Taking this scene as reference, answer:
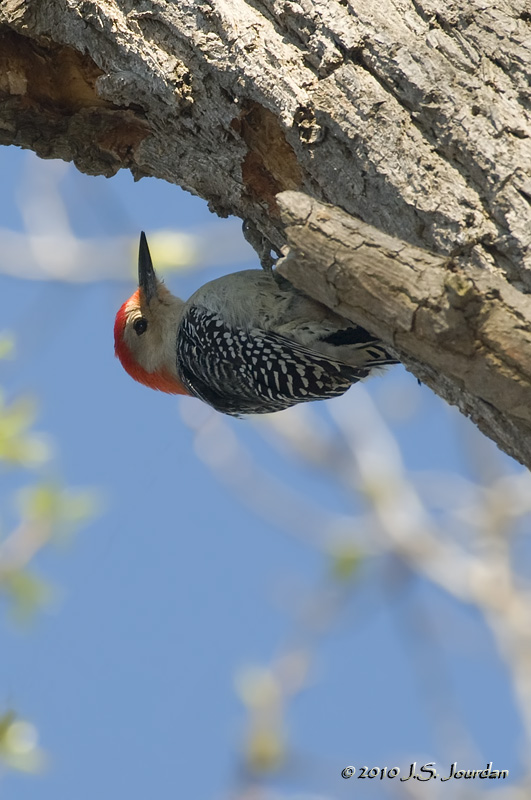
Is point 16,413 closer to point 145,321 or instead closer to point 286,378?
point 286,378

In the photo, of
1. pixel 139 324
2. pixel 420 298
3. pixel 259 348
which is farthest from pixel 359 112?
pixel 139 324

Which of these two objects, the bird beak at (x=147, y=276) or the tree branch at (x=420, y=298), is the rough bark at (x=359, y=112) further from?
the bird beak at (x=147, y=276)

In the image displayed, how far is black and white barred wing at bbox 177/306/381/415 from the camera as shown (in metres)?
4.33

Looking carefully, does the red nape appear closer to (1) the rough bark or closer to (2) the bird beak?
(2) the bird beak

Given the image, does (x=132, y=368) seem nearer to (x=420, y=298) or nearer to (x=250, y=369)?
(x=250, y=369)

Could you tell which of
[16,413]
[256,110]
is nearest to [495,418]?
[256,110]

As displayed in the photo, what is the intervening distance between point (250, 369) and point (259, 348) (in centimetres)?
13

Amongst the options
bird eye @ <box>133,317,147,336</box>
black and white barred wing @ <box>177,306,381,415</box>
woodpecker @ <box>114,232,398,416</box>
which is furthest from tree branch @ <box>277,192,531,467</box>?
bird eye @ <box>133,317,147,336</box>

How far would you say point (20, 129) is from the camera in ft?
12.9

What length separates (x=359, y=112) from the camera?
114 inches

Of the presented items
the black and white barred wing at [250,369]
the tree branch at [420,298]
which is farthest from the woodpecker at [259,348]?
the tree branch at [420,298]

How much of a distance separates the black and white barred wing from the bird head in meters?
0.48

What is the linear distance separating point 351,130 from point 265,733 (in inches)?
275

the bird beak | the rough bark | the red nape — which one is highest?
the bird beak
